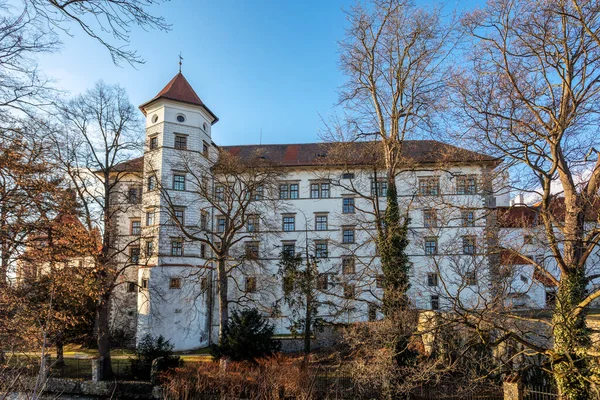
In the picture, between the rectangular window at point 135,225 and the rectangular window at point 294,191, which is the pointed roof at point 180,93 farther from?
the rectangular window at point 135,225

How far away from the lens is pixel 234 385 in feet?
43.1

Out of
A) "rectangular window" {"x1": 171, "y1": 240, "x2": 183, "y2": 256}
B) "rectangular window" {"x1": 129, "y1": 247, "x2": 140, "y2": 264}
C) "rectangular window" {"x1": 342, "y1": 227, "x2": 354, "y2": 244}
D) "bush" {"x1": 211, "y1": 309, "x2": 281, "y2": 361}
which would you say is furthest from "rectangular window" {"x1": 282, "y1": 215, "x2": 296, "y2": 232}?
"bush" {"x1": 211, "y1": 309, "x2": 281, "y2": 361}

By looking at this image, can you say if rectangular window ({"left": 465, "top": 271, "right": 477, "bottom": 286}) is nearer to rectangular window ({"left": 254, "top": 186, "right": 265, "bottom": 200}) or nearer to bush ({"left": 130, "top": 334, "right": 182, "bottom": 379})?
rectangular window ({"left": 254, "top": 186, "right": 265, "bottom": 200})

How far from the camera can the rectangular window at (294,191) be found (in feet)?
102

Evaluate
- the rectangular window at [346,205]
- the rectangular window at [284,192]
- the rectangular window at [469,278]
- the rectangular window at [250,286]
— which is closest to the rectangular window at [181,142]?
the rectangular window at [284,192]

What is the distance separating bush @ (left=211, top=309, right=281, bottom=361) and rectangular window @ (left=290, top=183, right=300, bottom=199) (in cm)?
1354

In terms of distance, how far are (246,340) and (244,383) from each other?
4143mm

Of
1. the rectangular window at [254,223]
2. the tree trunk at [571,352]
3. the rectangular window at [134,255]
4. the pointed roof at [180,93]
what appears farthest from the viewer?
the pointed roof at [180,93]

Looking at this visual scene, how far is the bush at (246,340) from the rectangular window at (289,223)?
40.3 ft

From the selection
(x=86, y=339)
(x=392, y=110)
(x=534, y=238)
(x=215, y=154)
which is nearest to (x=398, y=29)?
(x=392, y=110)

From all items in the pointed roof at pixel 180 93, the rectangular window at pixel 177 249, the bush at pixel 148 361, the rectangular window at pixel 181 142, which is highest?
the pointed roof at pixel 180 93

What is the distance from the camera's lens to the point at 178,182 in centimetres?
2745

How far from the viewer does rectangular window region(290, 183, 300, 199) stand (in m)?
31.1

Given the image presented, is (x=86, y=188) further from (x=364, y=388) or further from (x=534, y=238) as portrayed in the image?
(x=534, y=238)
